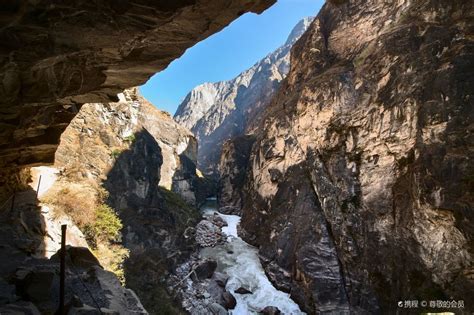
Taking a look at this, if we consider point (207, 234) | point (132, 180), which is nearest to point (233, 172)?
point (207, 234)

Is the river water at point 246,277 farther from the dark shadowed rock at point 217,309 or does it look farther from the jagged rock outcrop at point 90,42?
the jagged rock outcrop at point 90,42

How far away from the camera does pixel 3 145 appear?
1177cm

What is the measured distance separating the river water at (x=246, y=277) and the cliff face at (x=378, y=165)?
1247mm

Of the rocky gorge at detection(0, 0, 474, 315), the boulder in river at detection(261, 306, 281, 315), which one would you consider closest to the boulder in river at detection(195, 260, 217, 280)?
the rocky gorge at detection(0, 0, 474, 315)

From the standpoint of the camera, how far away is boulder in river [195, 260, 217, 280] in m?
31.6

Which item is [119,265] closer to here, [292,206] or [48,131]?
[48,131]

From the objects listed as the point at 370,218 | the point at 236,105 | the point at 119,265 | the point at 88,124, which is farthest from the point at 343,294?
the point at 236,105

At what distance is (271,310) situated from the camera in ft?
84.9

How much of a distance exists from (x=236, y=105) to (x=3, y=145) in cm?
11717

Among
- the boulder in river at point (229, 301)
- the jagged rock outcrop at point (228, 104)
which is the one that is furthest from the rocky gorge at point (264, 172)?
the jagged rock outcrop at point (228, 104)

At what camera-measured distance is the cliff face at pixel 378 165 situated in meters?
19.6

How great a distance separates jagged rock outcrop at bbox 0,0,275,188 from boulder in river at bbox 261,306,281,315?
22.8 meters

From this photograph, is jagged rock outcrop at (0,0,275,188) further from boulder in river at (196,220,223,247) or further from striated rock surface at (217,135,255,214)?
striated rock surface at (217,135,255,214)

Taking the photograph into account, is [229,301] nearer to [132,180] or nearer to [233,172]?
[132,180]
